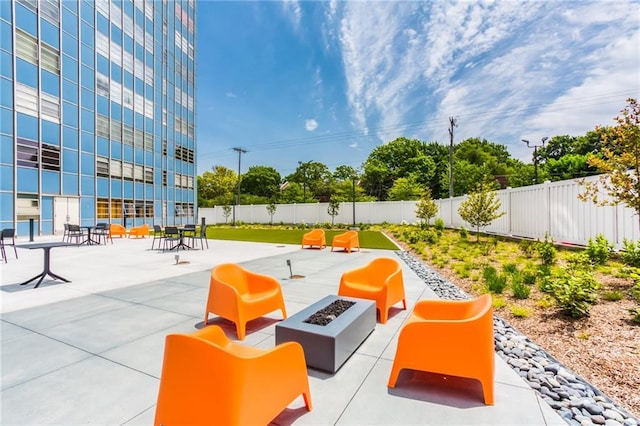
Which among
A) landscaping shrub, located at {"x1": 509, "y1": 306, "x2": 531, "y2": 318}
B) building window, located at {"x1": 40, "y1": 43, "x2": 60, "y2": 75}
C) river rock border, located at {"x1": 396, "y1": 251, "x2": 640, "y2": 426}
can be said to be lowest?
river rock border, located at {"x1": 396, "y1": 251, "x2": 640, "y2": 426}

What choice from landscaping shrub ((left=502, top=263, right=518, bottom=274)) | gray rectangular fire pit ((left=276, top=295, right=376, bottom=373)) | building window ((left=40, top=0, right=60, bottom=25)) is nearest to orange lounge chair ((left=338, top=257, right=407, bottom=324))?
gray rectangular fire pit ((left=276, top=295, right=376, bottom=373))

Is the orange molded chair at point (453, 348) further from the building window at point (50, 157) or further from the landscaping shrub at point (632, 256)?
the building window at point (50, 157)

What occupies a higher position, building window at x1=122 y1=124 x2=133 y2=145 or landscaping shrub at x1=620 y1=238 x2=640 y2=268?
building window at x1=122 y1=124 x2=133 y2=145

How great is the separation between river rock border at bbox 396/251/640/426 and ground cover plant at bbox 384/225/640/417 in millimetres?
120

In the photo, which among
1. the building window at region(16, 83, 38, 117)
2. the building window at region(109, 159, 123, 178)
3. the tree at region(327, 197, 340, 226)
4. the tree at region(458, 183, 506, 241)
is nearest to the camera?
the tree at region(458, 183, 506, 241)

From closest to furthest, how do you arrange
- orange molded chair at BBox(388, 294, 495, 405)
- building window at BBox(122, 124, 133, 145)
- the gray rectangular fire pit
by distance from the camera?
1. orange molded chair at BBox(388, 294, 495, 405)
2. the gray rectangular fire pit
3. building window at BBox(122, 124, 133, 145)

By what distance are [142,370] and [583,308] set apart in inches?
188

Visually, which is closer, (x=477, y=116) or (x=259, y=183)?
(x=477, y=116)

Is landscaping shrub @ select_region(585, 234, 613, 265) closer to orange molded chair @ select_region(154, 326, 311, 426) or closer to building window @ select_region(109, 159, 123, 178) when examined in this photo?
orange molded chair @ select_region(154, 326, 311, 426)

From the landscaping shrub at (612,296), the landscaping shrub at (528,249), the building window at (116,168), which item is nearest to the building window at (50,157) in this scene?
the building window at (116,168)

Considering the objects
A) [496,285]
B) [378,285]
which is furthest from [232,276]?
[496,285]

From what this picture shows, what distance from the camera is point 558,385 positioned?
2502 millimetres

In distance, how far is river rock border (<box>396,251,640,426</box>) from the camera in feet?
6.99

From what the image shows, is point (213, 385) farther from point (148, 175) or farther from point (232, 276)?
point (148, 175)
